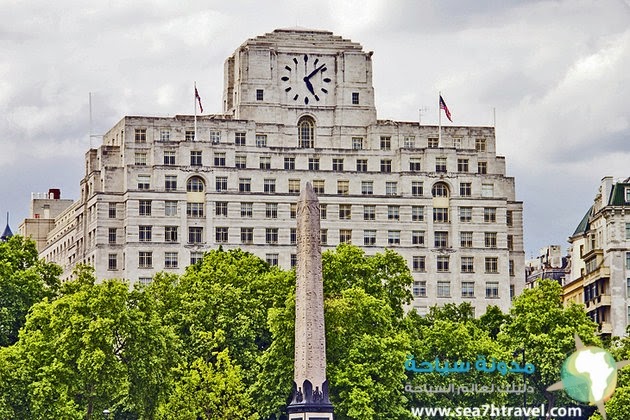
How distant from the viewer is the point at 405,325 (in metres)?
146

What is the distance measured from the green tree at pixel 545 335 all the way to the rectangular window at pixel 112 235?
169 ft

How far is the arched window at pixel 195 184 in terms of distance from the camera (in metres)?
190

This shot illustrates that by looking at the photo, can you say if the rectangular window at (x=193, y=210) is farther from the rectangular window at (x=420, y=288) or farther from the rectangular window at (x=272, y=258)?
the rectangular window at (x=420, y=288)

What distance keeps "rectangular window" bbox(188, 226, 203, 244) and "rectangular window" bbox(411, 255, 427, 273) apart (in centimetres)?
2056

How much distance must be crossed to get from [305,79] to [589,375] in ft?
291

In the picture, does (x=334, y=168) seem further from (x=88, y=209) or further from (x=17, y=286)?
(x=17, y=286)

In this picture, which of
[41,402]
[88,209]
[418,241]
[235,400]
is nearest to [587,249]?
[418,241]

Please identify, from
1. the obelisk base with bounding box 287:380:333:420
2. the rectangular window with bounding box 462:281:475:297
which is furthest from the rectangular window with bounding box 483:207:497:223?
the obelisk base with bounding box 287:380:333:420

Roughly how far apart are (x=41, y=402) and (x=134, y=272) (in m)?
63.8

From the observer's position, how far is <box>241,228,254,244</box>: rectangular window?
18988 centimetres

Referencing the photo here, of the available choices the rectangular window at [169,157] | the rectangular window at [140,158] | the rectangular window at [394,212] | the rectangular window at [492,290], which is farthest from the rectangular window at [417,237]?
the rectangular window at [140,158]

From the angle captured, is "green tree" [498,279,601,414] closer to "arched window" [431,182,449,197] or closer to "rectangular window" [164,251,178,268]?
"arched window" [431,182,449,197]

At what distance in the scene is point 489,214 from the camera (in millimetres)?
195000

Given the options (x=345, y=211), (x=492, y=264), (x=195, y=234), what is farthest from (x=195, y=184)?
(x=492, y=264)
